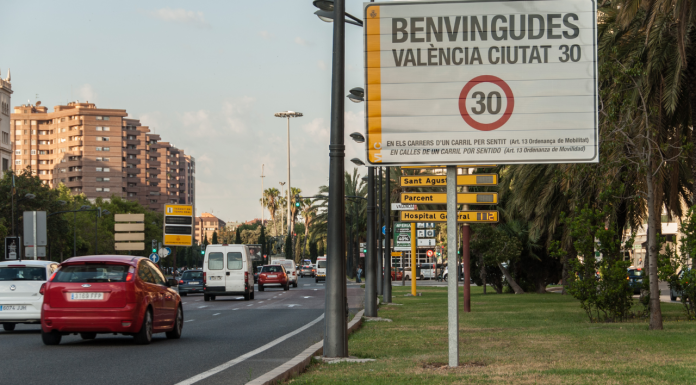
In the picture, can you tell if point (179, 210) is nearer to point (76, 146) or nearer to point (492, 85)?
point (492, 85)

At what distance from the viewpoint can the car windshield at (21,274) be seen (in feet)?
60.8

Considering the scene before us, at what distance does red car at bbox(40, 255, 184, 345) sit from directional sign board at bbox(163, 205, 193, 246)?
37.4m

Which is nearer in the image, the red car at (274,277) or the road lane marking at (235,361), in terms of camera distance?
the road lane marking at (235,361)

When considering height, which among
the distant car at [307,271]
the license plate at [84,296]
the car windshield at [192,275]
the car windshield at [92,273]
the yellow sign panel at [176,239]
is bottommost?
the distant car at [307,271]

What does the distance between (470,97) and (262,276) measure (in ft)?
160

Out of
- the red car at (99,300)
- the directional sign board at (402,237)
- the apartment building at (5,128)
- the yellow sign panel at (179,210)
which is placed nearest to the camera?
the red car at (99,300)

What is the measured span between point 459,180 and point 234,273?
19.2 meters

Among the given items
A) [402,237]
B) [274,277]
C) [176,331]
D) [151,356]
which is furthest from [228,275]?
[151,356]

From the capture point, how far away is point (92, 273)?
592 inches

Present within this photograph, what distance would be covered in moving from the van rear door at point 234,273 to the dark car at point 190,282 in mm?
12135

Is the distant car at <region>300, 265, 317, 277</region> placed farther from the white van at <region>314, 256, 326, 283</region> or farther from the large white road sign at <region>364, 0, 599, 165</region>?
the large white road sign at <region>364, 0, 599, 165</region>

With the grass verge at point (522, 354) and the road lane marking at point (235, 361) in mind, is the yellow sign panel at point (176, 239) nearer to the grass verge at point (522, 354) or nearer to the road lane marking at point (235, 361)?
the grass verge at point (522, 354)

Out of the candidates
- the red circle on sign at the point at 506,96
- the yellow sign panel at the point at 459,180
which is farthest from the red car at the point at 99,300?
the yellow sign panel at the point at 459,180

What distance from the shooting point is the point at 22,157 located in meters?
171
